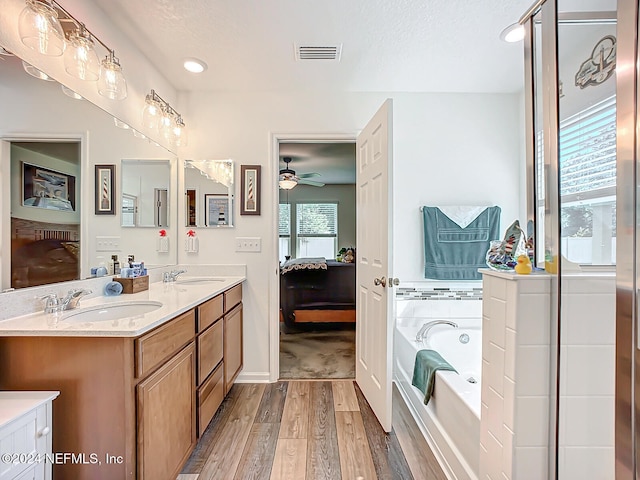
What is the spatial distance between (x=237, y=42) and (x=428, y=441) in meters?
2.67

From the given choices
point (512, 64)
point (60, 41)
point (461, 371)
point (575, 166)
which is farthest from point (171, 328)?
point (512, 64)

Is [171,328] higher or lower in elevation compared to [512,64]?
lower

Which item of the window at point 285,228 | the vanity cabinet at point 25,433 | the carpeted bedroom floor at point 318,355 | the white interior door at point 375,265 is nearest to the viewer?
the vanity cabinet at point 25,433

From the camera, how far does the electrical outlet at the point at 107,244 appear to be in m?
1.80

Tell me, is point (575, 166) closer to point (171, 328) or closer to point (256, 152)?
point (171, 328)

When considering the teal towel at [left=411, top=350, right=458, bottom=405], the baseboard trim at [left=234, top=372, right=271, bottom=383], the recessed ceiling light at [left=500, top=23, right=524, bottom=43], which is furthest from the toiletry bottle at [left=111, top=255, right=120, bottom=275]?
the recessed ceiling light at [left=500, top=23, right=524, bottom=43]

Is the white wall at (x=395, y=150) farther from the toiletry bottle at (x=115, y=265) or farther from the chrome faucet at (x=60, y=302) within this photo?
the chrome faucet at (x=60, y=302)

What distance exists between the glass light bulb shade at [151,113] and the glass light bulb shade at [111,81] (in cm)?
33

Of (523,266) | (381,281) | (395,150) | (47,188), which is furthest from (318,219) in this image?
(523,266)

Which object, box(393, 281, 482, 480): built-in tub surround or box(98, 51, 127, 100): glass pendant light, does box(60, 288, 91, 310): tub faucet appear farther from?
box(393, 281, 482, 480): built-in tub surround

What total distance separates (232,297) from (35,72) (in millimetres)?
1617

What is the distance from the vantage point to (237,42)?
2021 mm

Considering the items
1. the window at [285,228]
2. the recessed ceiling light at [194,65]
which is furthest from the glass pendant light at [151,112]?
the window at [285,228]

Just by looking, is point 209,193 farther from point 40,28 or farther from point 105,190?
point 40,28
